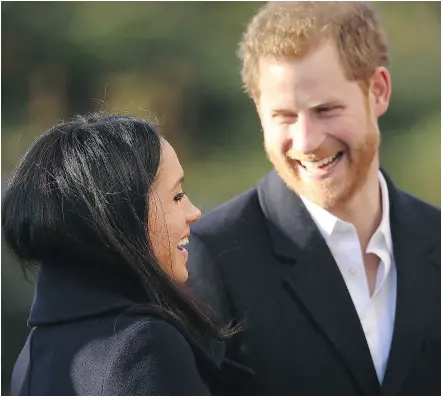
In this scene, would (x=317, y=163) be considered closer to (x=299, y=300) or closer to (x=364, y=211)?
(x=364, y=211)

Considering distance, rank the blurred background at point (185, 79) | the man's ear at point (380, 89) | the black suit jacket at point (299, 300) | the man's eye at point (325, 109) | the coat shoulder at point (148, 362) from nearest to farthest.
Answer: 1. the coat shoulder at point (148, 362)
2. the black suit jacket at point (299, 300)
3. the man's eye at point (325, 109)
4. the man's ear at point (380, 89)
5. the blurred background at point (185, 79)

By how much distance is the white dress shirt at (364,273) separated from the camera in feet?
7.18

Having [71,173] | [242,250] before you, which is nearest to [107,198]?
[71,173]

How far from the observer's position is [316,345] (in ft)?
6.96

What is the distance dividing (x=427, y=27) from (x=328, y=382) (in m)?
3.57

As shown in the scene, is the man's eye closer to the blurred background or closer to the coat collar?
the coat collar

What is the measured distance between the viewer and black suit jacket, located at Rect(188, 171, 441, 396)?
6.89ft

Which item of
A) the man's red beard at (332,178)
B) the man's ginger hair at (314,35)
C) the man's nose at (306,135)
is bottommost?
the man's red beard at (332,178)

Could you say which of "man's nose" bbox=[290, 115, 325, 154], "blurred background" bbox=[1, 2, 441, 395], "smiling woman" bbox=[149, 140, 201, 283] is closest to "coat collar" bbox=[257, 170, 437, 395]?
A: "man's nose" bbox=[290, 115, 325, 154]

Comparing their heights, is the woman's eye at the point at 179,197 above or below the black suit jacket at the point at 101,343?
above

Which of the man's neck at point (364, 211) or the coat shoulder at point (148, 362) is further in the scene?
the man's neck at point (364, 211)

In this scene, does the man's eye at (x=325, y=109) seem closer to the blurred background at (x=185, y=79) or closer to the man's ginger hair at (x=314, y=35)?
the man's ginger hair at (x=314, y=35)

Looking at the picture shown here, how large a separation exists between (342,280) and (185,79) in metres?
3.04

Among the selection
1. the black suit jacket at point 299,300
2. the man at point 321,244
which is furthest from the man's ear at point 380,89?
the black suit jacket at point 299,300
